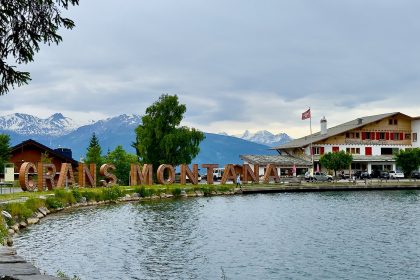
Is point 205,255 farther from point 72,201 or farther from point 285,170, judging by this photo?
point 285,170

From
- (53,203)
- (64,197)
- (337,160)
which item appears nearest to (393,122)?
(337,160)

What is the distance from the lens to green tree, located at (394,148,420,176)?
9456 centimetres

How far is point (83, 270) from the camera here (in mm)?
22375

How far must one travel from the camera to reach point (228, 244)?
29047 mm

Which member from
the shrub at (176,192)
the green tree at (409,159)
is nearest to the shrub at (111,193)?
the shrub at (176,192)

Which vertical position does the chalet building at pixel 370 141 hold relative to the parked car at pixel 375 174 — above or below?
above

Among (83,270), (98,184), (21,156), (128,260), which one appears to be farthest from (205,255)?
(21,156)

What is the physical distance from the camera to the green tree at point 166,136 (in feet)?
286

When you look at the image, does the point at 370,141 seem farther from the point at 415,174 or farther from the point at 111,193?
the point at 111,193

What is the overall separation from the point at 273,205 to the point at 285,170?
50083 mm

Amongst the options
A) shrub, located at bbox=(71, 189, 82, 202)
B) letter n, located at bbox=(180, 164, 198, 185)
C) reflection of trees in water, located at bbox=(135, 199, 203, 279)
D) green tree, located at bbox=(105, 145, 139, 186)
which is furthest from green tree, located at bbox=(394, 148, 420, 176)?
shrub, located at bbox=(71, 189, 82, 202)

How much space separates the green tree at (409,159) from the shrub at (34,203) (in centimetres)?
7152

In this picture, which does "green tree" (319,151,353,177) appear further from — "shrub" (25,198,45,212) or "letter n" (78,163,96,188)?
"shrub" (25,198,45,212)

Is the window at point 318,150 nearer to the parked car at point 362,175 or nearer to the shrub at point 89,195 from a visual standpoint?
the parked car at point 362,175
